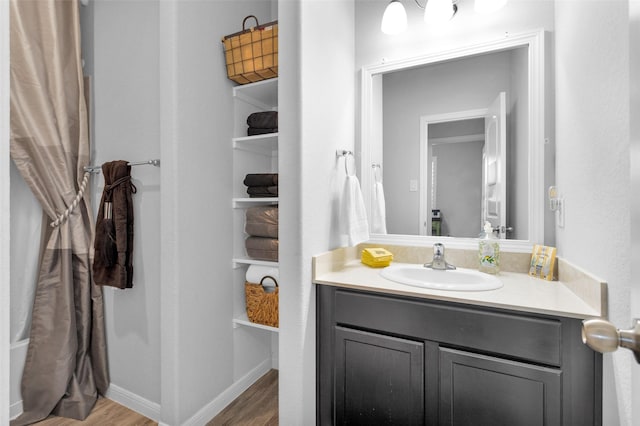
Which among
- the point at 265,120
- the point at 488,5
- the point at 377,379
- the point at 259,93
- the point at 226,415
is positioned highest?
the point at 488,5

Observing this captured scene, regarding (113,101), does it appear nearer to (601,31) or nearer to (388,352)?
(388,352)

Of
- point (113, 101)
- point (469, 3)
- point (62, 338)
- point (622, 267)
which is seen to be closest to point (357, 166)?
point (469, 3)

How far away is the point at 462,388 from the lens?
1.17 metres

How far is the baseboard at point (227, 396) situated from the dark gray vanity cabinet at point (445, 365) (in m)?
0.67

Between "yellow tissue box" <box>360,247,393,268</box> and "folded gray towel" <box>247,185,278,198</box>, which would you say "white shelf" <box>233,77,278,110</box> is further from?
"yellow tissue box" <box>360,247,393,268</box>

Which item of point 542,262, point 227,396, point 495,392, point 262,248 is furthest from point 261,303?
point 542,262

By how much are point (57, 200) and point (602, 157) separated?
2.46 m

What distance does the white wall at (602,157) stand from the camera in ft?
2.69

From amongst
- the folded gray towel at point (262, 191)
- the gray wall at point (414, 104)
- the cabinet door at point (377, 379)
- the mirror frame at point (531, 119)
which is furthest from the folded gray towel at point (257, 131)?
the cabinet door at point (377, 379)

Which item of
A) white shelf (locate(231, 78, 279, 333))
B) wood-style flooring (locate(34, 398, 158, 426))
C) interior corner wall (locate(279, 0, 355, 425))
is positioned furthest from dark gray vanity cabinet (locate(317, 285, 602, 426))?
wood-style flooring (locate(34, 398, 158, 426))

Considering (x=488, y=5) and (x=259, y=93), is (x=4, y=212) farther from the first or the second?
(x=488, y=5)

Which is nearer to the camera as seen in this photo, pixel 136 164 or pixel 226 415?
pixel 136 164

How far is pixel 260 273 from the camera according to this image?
1.85 meters

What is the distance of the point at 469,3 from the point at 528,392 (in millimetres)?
1857
